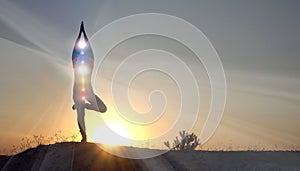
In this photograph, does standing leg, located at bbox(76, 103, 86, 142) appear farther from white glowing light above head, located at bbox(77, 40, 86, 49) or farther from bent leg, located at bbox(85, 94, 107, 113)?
white glowing light above head, located at bbox(77, 40, 86, 49)

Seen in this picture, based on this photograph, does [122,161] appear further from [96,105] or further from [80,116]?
[96,105]

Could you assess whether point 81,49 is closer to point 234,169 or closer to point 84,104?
point 84,104

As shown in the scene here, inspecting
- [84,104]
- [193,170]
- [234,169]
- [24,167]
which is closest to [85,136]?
[84,104]

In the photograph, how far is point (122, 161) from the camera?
19.9 metres

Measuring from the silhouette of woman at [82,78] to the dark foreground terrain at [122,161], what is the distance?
184 centimetres

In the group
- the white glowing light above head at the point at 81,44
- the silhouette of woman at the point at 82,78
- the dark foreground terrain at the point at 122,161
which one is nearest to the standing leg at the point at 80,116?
the silhouette of woman at the point at 82,78

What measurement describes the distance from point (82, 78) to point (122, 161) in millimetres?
5017

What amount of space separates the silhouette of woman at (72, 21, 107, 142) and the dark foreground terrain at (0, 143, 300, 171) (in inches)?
72.5

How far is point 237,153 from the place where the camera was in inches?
904

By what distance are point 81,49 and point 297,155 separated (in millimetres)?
13517

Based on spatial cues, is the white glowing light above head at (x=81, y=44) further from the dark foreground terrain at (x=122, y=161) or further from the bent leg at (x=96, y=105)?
the dark foreground terrain at (x=122, y=161)

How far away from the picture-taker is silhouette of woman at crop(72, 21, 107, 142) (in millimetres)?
21750

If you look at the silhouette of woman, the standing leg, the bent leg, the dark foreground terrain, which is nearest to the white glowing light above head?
the silhouette of woman

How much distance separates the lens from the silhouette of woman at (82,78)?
21.8 m
